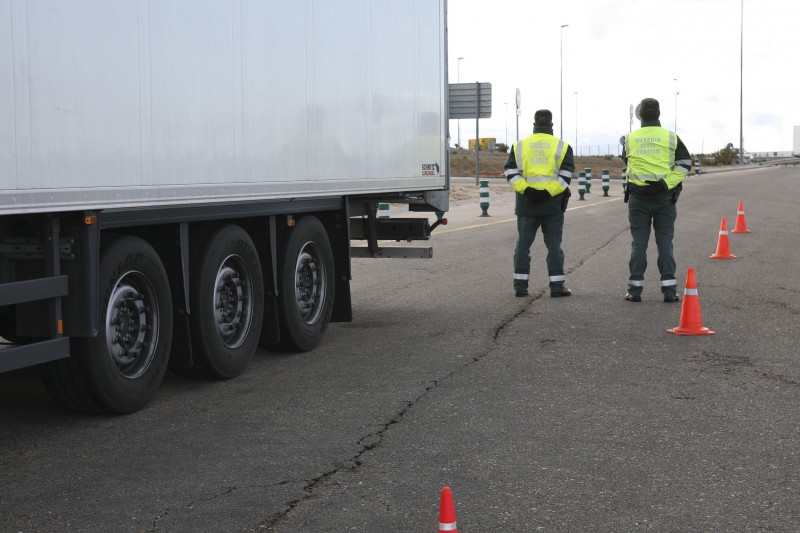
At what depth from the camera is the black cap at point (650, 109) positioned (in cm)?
1227

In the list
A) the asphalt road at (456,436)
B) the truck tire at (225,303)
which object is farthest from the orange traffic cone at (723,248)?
the truck tire at (225,303)

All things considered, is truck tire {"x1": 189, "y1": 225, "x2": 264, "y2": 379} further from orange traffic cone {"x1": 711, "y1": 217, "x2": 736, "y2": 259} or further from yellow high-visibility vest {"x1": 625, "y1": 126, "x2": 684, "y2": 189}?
orange traffic cone {"x1": 711, "y1": 217, "x2": 736, "y2": 259}

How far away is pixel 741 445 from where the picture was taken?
20.1 feet

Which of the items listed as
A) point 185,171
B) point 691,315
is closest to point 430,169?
point 691,315

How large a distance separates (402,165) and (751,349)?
137 inches

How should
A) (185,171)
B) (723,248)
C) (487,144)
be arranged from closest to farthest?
(185,171) < (723,248) < (487,144)

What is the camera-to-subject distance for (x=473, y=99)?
34.3m

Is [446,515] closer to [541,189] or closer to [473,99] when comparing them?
[541,189]

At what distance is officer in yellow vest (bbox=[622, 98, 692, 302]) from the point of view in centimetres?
1208

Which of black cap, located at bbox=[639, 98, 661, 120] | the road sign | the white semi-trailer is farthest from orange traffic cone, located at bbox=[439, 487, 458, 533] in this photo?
the road sign

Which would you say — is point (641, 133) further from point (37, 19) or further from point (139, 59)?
point (37, 19)

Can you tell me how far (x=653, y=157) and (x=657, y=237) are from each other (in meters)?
0.84

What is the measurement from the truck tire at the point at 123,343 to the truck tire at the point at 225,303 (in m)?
0.45

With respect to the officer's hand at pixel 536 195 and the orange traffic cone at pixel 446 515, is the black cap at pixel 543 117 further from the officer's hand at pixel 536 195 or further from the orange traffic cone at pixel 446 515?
the orange traffic cone at pixel 446 515
